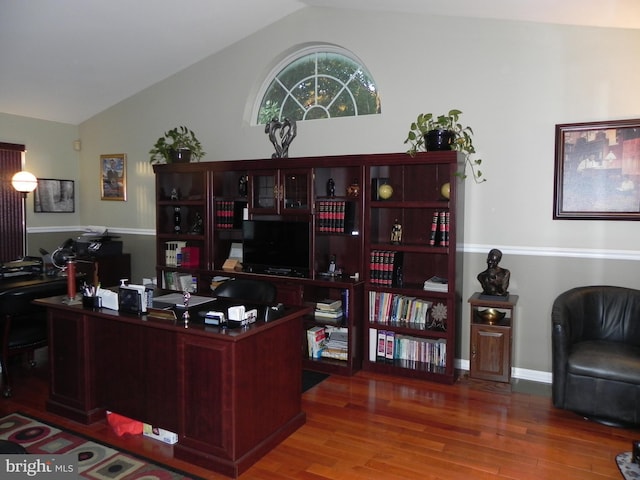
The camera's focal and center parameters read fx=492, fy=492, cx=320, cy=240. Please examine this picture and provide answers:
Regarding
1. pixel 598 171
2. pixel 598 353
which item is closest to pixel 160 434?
pixel 598 353

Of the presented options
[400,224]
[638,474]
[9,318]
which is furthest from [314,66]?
[638,474]

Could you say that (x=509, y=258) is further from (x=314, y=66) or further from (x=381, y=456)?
(x=314, y=66)

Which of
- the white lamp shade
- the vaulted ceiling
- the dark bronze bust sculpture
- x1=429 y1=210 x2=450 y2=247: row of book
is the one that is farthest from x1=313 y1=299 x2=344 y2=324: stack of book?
the white lamp shade

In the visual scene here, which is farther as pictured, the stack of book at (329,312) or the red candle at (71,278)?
the stack of book at (329,312)

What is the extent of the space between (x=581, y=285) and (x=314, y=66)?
318cm

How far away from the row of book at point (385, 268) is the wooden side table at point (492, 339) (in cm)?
68

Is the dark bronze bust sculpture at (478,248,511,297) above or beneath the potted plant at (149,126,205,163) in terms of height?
beneath

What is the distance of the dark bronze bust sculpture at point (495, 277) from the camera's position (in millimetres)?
3857

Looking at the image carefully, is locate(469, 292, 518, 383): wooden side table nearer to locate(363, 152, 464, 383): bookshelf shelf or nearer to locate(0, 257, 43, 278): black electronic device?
locate(363, 152, 464, 383): bookshelf shelf

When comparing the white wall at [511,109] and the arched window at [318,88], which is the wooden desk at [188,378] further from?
the arched window at [318,88]

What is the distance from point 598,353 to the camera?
324cm

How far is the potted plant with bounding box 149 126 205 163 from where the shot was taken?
523 cm

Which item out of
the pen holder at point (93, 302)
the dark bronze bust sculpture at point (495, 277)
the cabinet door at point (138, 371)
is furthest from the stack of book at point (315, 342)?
the pen holder at point (93, 302)

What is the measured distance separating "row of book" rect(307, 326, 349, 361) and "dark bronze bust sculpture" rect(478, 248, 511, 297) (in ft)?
4.10
